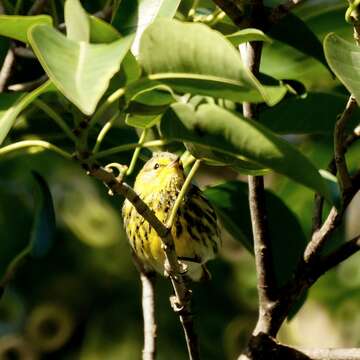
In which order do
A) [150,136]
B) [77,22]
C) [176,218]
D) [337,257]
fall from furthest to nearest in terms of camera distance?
[176,218] < [150,136] < [337,257] < [77,22]

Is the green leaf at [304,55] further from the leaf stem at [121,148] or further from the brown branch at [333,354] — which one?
the leaf stem at [121,148]

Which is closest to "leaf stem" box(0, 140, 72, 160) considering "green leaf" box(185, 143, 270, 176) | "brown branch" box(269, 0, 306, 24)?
"green leaf" box(185, 143, 270, 176)

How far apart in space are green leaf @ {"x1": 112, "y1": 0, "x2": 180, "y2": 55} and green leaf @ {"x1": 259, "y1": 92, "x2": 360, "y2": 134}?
811 mm

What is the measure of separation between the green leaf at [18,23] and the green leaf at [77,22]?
8 centimetres

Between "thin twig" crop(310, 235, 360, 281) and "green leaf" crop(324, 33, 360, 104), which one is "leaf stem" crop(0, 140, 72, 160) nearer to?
"green leaf" crop(324, 33, 360, 104)

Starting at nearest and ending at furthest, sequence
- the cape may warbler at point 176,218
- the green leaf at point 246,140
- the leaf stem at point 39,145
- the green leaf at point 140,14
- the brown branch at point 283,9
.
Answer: the green leaf at point 246,140 → the leaf stem at point 39,145 → the green leaf at point 140,14 → the brown branch at point 283,9 → the cape may warbler at point 176,218

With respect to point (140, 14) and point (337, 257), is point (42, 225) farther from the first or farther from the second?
point (140, 14)

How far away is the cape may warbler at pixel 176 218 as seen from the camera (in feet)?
11.7

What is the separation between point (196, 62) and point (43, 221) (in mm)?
1598

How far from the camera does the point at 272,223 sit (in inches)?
123

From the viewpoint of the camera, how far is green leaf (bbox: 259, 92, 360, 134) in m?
2.82

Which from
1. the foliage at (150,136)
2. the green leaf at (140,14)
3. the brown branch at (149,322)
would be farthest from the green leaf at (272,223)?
the green leaf at (140,14)

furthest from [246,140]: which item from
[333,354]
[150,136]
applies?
[150,136]

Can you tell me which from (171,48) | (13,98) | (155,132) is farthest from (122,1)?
(155,132)
